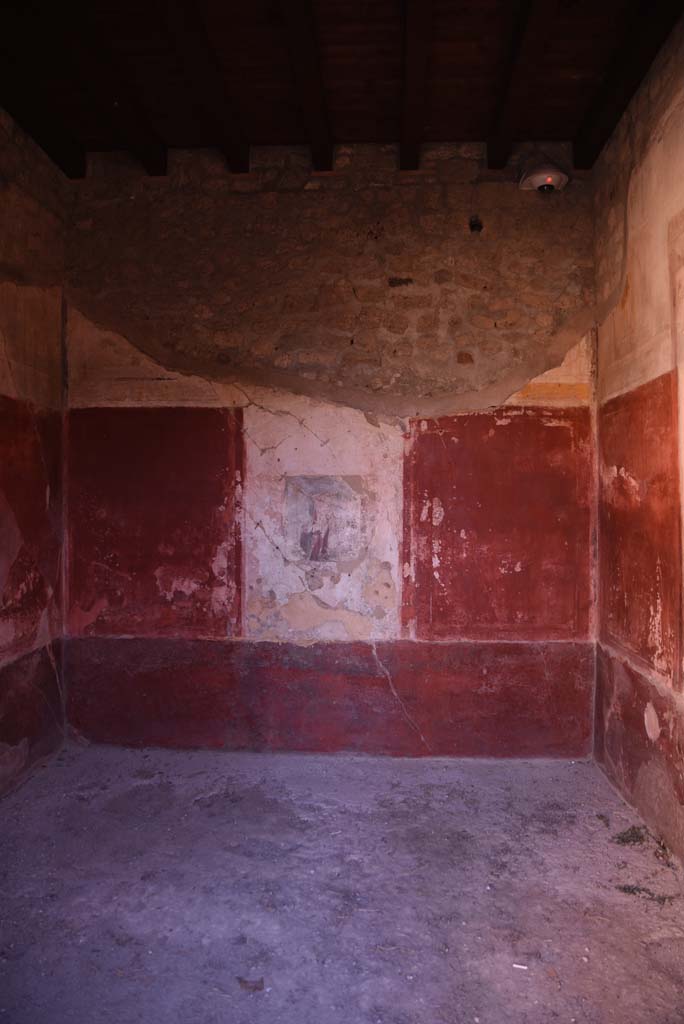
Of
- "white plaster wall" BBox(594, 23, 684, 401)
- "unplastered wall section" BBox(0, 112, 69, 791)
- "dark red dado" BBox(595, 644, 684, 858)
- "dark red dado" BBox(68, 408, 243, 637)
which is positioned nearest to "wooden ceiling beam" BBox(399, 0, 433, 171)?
"white plaster wall" BBox(594, 23, 684, 401)

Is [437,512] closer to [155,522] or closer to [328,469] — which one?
[328,469]

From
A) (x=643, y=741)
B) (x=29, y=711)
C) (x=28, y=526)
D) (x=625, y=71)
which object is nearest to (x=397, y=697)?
(x=643, y=741)

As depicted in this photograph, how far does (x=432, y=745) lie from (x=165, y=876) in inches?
64.1

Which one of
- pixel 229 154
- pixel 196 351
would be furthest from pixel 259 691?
pixel 229 154

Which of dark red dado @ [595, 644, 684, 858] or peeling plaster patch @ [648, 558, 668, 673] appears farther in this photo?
peeling plaster patch @ [648, 558, 668, 673]

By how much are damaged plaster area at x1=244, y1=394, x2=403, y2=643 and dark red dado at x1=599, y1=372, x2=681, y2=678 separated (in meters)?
1.14

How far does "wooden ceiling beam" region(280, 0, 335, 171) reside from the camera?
2.53 metres

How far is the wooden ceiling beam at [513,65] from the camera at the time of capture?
254cm

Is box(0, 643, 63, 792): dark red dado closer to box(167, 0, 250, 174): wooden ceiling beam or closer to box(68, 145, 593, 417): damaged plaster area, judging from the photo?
box(68, 145, 593, 417): damaged plaster area

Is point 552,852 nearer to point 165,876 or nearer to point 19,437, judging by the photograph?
point 165,876

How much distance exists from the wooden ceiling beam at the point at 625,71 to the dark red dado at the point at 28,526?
11.0 ft

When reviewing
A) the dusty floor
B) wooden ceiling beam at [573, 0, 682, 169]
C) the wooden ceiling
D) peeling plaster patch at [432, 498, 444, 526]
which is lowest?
the dusty floor

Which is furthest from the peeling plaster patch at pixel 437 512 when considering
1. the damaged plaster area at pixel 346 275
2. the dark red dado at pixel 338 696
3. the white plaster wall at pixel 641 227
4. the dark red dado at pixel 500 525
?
the white plaster wall at pixel 641 227

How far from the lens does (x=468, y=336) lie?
3.56 m
